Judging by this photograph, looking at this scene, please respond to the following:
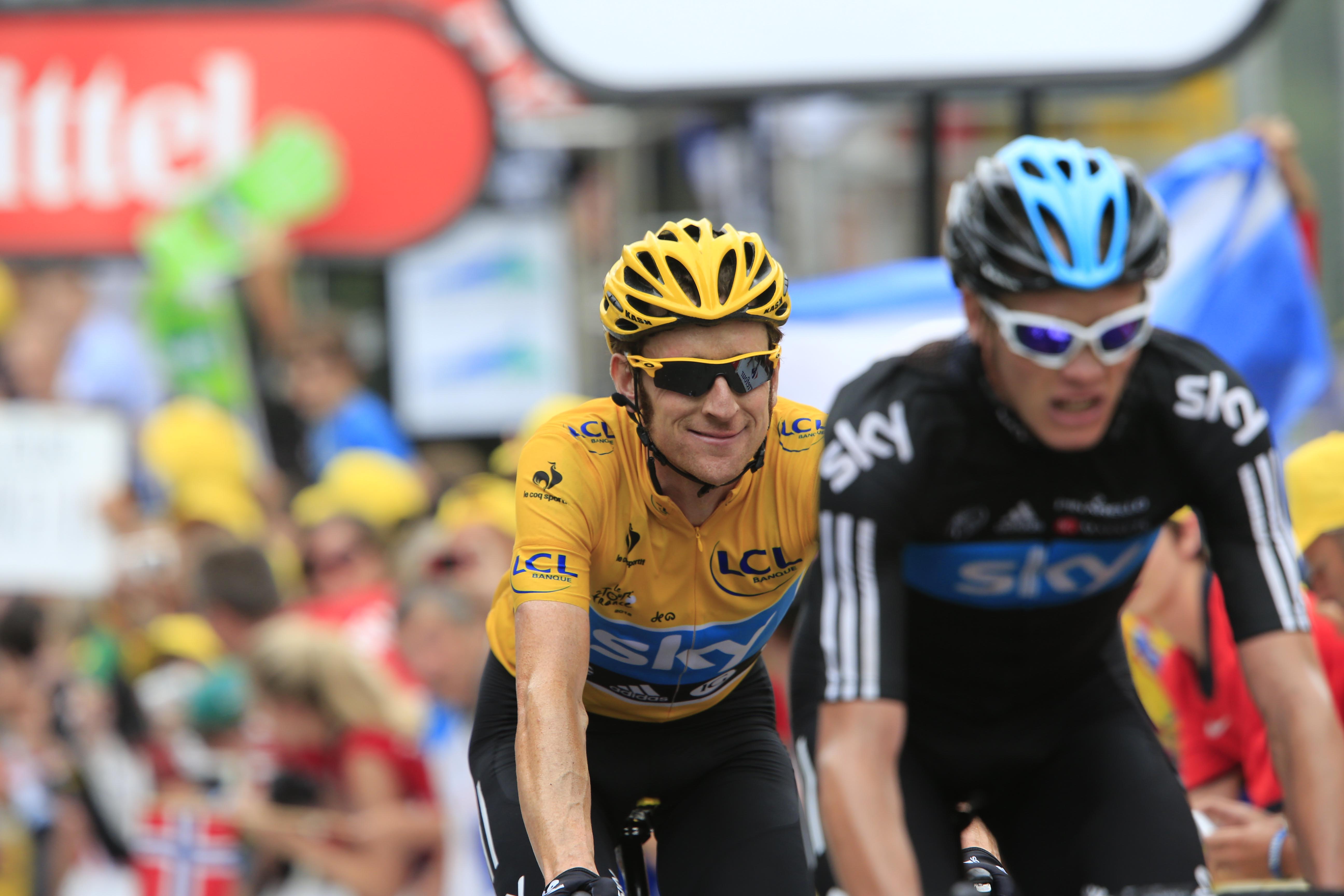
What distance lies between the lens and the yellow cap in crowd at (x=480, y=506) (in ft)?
24.9

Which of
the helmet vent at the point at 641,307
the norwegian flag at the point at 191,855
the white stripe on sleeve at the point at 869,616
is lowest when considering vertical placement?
the norwegian flag at the point at 191,855

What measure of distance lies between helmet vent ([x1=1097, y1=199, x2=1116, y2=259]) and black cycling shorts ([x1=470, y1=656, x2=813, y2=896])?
1.42 m

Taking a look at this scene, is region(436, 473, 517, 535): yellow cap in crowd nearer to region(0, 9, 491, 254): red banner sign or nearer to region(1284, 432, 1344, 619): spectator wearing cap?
region(1284, 432, 1344, 619): spectator wearing cap

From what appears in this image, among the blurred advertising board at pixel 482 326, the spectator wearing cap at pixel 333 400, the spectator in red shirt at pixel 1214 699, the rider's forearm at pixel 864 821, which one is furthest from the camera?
the blurred advertising board at pixel 482 326

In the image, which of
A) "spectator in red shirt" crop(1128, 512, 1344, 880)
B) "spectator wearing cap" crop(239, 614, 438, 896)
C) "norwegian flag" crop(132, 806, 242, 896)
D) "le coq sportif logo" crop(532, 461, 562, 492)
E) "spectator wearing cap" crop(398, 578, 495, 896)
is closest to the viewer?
"le coq sportif logo" crop(532, 461, 562, 492)

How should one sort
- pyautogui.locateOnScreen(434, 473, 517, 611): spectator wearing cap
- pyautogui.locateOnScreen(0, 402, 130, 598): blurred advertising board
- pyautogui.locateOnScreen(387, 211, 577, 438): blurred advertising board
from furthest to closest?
pyautogui.locateOnScreen(387, 211, 577, 438): blurred advertising board → pyautogui.locateOnScreen(0, 402, 130, 598): blurred advertising board → pyautogui.locateOnScreen(434, 473, 517, 611): spectator wearing cap

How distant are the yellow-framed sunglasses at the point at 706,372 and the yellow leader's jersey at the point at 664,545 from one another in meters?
0.30

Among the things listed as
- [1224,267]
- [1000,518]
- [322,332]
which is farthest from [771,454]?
[322,332]

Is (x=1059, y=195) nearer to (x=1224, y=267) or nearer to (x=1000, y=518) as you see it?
(x=1000, y=518)

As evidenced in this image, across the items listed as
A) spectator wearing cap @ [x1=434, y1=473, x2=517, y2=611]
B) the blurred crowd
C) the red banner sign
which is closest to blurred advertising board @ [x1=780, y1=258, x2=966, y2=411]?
spectator wearing cap @ [x1=434, y1=473, x2=517, y2=611]

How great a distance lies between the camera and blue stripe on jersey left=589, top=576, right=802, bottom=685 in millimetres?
3766

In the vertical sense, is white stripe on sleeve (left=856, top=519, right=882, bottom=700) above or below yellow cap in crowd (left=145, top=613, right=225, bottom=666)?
above

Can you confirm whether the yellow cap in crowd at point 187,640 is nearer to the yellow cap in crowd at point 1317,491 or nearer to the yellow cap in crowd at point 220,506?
the yellow cap in crowd at point 220,506

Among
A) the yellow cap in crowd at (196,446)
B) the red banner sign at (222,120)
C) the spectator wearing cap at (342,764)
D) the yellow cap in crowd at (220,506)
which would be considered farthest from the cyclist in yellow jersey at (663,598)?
the red banner sign at (222,120)
